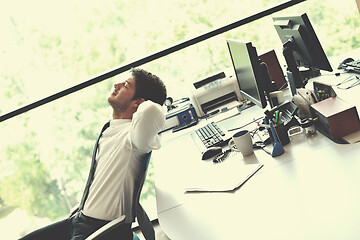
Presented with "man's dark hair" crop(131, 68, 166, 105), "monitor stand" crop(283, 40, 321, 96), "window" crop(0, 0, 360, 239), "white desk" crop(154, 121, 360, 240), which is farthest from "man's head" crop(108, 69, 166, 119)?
"window" crop(0, 0, 360, 239)

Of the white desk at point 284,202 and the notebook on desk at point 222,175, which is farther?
the notebook on desk at point 222,175

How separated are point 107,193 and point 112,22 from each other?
10571 mm

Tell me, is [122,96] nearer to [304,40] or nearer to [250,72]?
[250,72]

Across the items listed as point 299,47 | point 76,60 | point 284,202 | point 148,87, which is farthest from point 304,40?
point 76,60

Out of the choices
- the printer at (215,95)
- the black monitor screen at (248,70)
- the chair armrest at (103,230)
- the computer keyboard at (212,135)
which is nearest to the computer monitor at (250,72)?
the black monitor screen at (248,70)

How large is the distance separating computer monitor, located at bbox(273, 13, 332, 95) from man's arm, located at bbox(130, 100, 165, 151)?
83 cm

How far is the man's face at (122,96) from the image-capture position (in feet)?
8.09

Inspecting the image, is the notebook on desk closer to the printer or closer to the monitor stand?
the monitor stand

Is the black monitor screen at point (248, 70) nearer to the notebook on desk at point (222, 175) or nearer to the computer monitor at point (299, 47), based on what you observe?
the computer monitor at point (299, 47)

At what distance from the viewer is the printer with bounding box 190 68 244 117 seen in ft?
10.4

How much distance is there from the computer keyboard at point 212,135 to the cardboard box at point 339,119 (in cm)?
65

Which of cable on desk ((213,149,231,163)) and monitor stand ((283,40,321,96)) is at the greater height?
monitor stand ((283,40,321,96))

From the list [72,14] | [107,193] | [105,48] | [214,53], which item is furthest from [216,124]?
[72,14]

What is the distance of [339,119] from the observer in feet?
5.90
